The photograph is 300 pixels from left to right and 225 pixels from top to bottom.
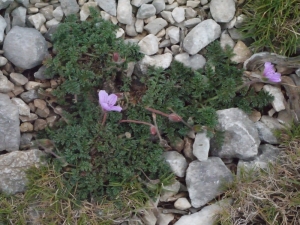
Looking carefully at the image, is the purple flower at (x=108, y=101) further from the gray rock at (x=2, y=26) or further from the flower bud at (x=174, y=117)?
the gray rock at (x=2, y=26)

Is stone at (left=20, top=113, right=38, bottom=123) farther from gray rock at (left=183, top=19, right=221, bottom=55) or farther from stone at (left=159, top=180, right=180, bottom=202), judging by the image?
gray rock at (left=183, top=19, right=221, bottom=55)

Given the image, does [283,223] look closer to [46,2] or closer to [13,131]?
[13,131]

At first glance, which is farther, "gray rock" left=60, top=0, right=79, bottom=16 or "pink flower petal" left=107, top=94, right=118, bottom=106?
"gray rock" left=60, top=0, right=79, bottom=16

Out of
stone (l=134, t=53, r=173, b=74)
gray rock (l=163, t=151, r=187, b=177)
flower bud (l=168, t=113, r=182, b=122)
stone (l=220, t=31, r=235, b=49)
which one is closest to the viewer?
flower bud (l=168, t=113, r=182, b=122)

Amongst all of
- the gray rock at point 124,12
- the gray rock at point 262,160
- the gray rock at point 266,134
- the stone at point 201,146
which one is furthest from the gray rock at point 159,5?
the gray rock at point 262,160

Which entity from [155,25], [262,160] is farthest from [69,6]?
[262,160]

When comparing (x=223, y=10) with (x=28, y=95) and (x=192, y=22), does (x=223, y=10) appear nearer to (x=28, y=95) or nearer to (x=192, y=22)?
(x=192, y=22)

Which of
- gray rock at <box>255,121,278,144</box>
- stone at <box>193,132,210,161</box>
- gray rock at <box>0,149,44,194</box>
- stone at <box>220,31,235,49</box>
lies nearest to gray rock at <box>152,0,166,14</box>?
stone at <box>220,31,235,49</box>
